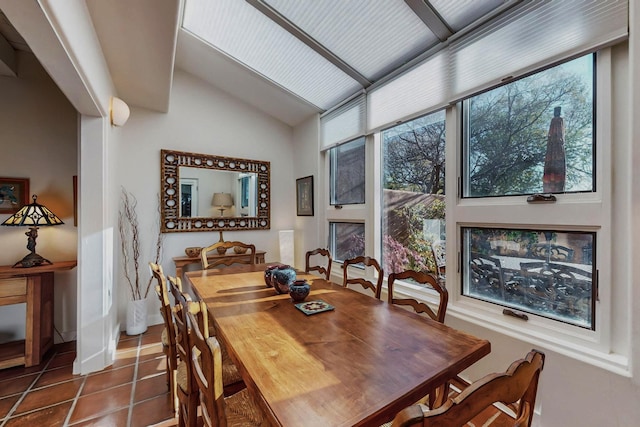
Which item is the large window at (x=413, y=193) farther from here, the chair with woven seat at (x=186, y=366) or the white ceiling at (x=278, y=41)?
the chair with woven seat at (x=186, y=366)

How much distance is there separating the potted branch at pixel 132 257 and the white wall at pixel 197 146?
0.22 ft

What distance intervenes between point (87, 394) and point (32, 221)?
4.87 ft

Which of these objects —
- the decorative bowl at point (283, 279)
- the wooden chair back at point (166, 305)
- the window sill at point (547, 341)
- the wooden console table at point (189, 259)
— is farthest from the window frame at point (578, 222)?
the wooden console table at point (189, 259)

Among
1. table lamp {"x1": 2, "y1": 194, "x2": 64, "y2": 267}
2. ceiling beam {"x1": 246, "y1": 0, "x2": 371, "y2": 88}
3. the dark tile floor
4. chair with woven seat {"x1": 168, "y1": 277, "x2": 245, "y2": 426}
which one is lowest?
the dark tile floor

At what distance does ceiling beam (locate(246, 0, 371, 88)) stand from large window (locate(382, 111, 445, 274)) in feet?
2.08

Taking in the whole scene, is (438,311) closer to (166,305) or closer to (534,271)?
(534,271)

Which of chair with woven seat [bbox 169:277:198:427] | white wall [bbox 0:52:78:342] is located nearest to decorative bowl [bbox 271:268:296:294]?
chair with woven seat [bbox 169:277:198:427]

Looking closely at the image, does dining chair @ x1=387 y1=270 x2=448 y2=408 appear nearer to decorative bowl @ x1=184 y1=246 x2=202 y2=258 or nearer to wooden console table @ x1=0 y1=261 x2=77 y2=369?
decorative bowl @ x1=184 y1=246 x2=202 y2=258

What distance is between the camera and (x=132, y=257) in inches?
122

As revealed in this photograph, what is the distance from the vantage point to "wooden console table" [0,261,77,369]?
2252mm

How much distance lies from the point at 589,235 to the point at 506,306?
0.63 m

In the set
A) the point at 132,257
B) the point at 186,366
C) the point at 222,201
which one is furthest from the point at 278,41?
the point at 132,257

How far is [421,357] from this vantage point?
1.04 metres

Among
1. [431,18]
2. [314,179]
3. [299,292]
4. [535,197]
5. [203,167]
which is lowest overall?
[299,292]
